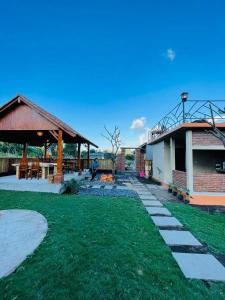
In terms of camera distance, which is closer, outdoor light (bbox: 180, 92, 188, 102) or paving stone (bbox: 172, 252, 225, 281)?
paving stone (bbox: 172, 252, 225, 281)

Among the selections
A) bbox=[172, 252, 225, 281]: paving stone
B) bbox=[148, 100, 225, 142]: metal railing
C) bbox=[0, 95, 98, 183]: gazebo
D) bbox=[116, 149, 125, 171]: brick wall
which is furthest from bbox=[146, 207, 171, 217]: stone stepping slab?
bbox=[116, 149, 125, 171]: brick wall

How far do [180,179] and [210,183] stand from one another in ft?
4.48

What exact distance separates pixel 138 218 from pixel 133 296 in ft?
9.81

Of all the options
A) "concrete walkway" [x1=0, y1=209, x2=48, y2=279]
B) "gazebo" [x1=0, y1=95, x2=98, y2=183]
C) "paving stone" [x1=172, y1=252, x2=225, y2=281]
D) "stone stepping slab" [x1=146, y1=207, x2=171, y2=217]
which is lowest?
"stone stepping slab" [x1=146, y1=207, x2=171, y2=217]

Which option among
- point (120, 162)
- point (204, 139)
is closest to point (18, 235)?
point (204, 139)

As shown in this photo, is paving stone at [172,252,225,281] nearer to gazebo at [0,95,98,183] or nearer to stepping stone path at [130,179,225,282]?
stepping stone path at [130,179,225,282]

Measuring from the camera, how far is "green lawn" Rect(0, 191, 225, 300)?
2.13m

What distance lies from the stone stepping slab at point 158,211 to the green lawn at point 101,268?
1330 millimetres

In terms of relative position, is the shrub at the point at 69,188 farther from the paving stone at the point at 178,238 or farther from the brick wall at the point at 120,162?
the brick wall at the point at 120,162

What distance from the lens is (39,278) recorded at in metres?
2.33

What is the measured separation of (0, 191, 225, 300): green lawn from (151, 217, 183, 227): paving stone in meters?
0.45

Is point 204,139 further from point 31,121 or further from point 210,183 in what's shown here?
point 31,121

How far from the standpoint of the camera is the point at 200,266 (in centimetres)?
283

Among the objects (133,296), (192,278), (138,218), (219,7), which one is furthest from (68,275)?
(219,7)
